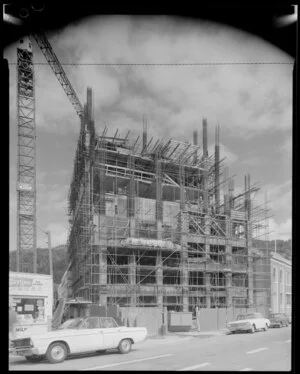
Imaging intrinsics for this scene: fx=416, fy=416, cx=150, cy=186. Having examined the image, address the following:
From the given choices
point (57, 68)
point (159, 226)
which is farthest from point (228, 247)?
point (57, 68)

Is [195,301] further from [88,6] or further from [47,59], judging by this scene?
[88,6]

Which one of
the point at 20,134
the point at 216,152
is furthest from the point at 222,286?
the point at 20,134

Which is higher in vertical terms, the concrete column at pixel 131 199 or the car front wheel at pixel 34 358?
the concrete column at pixel 131 199

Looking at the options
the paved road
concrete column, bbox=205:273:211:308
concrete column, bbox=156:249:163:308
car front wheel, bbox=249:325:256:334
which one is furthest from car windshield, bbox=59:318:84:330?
concrete column, bbox=205:273:211:308

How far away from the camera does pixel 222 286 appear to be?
22.7ft

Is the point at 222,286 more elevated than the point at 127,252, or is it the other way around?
the point at 127,252

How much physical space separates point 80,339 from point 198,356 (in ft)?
4.23

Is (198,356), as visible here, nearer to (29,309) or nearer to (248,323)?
(248,323)

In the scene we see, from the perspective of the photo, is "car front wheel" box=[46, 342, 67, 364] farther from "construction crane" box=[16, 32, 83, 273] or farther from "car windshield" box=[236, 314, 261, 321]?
"car windshield" box=[236, 314, 261, 321]

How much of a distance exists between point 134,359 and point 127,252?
7.46 feet

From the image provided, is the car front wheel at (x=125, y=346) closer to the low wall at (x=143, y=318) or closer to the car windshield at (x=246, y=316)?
the low wall at (x=143, y=318)

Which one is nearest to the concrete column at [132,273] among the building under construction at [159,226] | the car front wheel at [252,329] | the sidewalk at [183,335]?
the building under construction at [159,226]

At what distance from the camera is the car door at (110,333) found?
4.60 metres

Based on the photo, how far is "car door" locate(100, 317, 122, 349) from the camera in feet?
15.1
